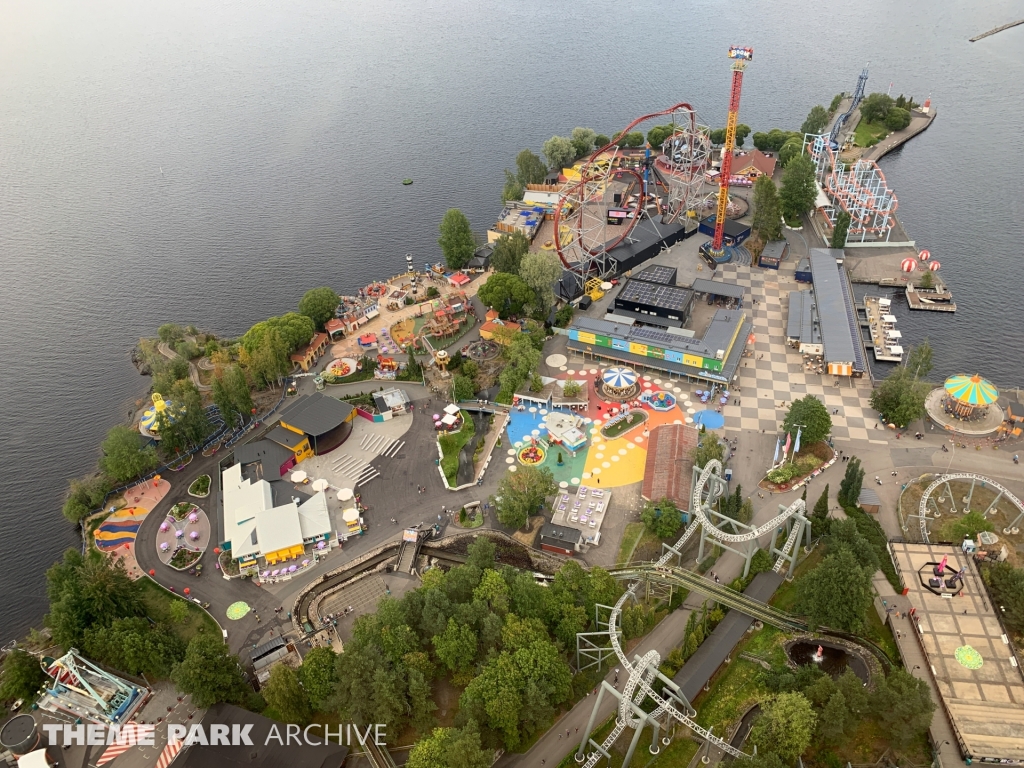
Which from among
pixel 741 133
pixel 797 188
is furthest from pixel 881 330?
pixel 741 133

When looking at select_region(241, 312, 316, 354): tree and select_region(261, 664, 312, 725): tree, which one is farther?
select_region(241, 312, 316, 354): tree

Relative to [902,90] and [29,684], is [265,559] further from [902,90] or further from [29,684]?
[902,90]

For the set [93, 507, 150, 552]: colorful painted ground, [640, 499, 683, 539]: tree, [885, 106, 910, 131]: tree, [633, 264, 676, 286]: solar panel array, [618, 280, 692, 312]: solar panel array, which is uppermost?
[885, 106, 910, 131]: tree

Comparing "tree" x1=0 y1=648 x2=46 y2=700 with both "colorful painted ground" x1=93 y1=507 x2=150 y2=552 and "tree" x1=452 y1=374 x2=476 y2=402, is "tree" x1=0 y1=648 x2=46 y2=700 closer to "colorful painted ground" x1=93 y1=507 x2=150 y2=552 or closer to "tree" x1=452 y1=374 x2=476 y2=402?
"colorful painted ground" x1=93 y1=507 x2=150 y2=552

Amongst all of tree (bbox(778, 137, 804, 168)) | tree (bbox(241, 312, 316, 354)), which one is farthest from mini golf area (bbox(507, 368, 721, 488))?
tree (bbox(778, 137, 804, 168))

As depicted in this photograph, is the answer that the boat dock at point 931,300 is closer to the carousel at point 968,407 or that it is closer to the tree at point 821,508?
the carousel at point 968,407

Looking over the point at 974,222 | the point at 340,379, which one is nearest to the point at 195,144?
the point at 340,379

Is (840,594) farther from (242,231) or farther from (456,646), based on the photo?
(242,231)
